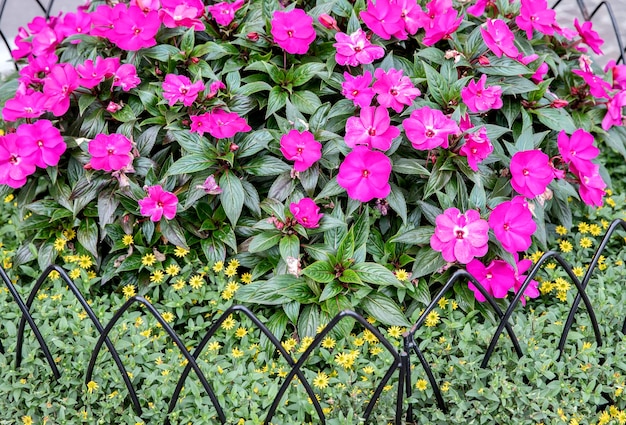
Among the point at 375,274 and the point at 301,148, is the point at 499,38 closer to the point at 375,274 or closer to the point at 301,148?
the point at 301,148

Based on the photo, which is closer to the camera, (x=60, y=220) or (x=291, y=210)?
(x=291, y=210)

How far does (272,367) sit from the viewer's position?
1.89 metres

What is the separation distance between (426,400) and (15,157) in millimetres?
1459

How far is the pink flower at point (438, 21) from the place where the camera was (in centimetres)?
211

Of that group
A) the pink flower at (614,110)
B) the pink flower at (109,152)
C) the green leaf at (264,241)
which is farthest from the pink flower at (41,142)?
the pink flower at (614,110)

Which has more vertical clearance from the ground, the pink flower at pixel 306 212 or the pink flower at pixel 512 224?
the pink flower at pixel 512 224

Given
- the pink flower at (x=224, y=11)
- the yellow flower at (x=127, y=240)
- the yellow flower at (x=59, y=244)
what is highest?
the pink flower at (x=224, y=11)

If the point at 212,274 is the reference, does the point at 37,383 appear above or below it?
below

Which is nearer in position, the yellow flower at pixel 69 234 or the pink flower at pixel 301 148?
the pink flower at pixel 301 148

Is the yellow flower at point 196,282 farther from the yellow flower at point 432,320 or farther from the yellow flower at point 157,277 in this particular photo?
the yellow flower at point 432,320

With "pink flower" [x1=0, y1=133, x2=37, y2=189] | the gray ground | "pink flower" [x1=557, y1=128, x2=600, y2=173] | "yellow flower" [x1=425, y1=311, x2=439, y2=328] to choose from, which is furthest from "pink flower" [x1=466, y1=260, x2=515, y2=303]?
the gray ground

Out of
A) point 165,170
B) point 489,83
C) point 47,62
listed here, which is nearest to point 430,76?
point 489,83

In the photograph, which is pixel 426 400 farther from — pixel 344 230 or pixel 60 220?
pixel 60 220

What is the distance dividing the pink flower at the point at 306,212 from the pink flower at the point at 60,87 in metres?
0.80
